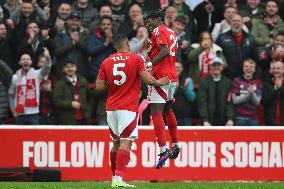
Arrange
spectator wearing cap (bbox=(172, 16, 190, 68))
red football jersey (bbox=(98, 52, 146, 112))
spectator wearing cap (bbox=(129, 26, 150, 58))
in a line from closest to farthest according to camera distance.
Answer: red football jersey (bbox=(98, 52, 146, 112))
spectator wearing cap (bbox=(129, 26, 150, 58))
spectator wearing cap (bbox=(172, 16, 190, 68))

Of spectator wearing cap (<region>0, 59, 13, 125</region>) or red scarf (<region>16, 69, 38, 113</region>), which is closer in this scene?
red scarf (<region>16, 69, 38, 113</region>)

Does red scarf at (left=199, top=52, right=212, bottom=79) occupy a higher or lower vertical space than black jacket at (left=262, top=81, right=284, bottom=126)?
higher

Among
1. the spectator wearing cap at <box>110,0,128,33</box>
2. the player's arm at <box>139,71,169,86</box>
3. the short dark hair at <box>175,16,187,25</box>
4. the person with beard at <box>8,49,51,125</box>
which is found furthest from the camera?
the spectator wearing cap at <box>110,0,128,33</box>

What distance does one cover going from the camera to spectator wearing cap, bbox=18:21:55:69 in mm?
22422

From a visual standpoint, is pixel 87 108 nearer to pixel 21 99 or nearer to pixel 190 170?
pixel 21 99

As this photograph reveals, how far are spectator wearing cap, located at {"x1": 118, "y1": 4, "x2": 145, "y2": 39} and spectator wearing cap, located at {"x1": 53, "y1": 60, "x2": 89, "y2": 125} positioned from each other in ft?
4.93

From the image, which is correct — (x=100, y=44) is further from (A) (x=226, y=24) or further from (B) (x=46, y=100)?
(A) (x=226, y=24)

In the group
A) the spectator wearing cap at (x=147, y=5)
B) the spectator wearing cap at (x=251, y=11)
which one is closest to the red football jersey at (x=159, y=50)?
the spectator wearing cap at (x=147, y=5)

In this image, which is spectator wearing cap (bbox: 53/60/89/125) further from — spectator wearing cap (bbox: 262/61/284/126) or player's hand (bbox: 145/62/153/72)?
player's hand (bbox: 145/62/153/72)

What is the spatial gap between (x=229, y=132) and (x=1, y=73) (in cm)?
528

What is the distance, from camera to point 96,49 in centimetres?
2250

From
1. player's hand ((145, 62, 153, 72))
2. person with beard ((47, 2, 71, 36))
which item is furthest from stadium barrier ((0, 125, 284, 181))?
player's hand ((145, 62, 153, 72))

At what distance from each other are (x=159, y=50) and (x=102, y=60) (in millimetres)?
6180

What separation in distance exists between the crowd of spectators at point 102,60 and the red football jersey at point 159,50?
499 centimetres
